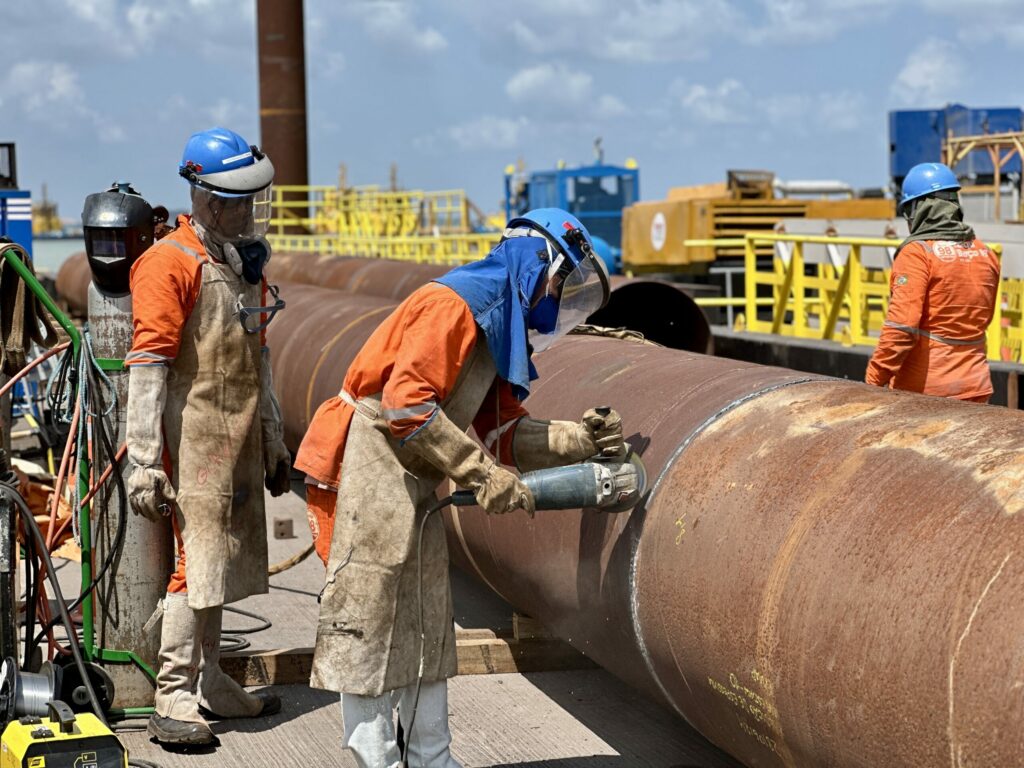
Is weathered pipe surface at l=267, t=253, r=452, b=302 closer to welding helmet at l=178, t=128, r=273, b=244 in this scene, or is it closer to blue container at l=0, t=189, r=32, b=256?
blue container at l=0, t=189, r=32, b=256

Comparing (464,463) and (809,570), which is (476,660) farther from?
(809,570)

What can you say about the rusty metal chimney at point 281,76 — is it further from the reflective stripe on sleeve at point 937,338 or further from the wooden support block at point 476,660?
the wooden support block at point 476,660

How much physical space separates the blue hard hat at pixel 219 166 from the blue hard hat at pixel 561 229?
113cm

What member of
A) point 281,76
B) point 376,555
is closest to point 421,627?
point 376,555

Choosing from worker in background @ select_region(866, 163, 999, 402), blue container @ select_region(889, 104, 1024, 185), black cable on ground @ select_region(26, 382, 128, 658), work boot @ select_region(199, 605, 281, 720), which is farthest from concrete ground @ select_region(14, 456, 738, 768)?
blue container @ select_region(889, 104, 1024, 185)

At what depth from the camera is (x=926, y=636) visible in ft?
8.83

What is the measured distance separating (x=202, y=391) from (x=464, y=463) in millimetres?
1307

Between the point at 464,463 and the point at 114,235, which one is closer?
the point at 464,463

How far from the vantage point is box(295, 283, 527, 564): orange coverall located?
11.2ft

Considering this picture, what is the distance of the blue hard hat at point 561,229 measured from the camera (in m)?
3.62

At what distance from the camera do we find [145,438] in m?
4.20

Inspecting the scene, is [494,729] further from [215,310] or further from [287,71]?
[287,71]

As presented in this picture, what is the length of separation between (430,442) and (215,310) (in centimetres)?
128

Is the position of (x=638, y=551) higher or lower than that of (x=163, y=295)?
lower
